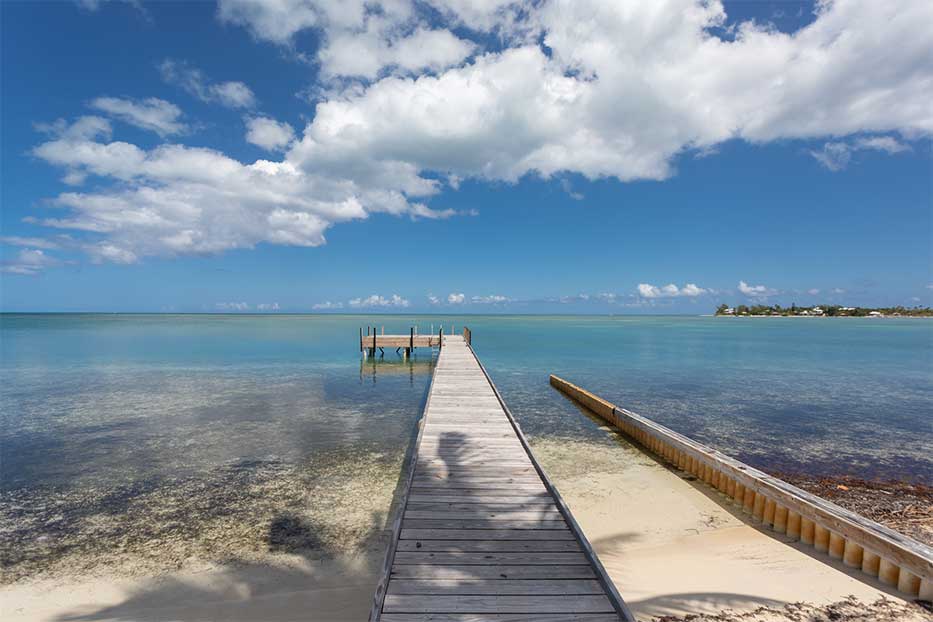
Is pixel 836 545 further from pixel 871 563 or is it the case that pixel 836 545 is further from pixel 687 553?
pixel 687 553

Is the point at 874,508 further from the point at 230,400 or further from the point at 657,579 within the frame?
the point at 230,400

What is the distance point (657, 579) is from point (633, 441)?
7778 millimetres

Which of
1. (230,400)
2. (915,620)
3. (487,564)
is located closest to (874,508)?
(915,620)

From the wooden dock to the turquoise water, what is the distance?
220 centimetres

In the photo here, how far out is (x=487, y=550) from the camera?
5047 mm

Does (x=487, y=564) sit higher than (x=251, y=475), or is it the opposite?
(x=487, y=564)

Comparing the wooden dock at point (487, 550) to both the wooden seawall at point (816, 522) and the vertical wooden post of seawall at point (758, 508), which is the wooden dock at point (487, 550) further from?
the vertical wooden post of seawall at point (758, 508)

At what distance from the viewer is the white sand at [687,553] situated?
5.59 m

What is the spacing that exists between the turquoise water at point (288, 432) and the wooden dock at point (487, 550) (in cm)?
220

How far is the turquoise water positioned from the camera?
8148mm

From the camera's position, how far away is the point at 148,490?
961 cm

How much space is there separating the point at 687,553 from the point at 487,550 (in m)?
4.02

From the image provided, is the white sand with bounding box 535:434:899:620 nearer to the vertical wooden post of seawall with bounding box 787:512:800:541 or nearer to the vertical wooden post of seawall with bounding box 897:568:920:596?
the vertical wooden post of seawall with bounding box 897:568:920:596

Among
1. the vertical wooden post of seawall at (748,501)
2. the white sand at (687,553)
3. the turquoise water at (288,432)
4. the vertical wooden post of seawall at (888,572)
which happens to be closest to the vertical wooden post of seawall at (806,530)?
the white sand at (687,553)
